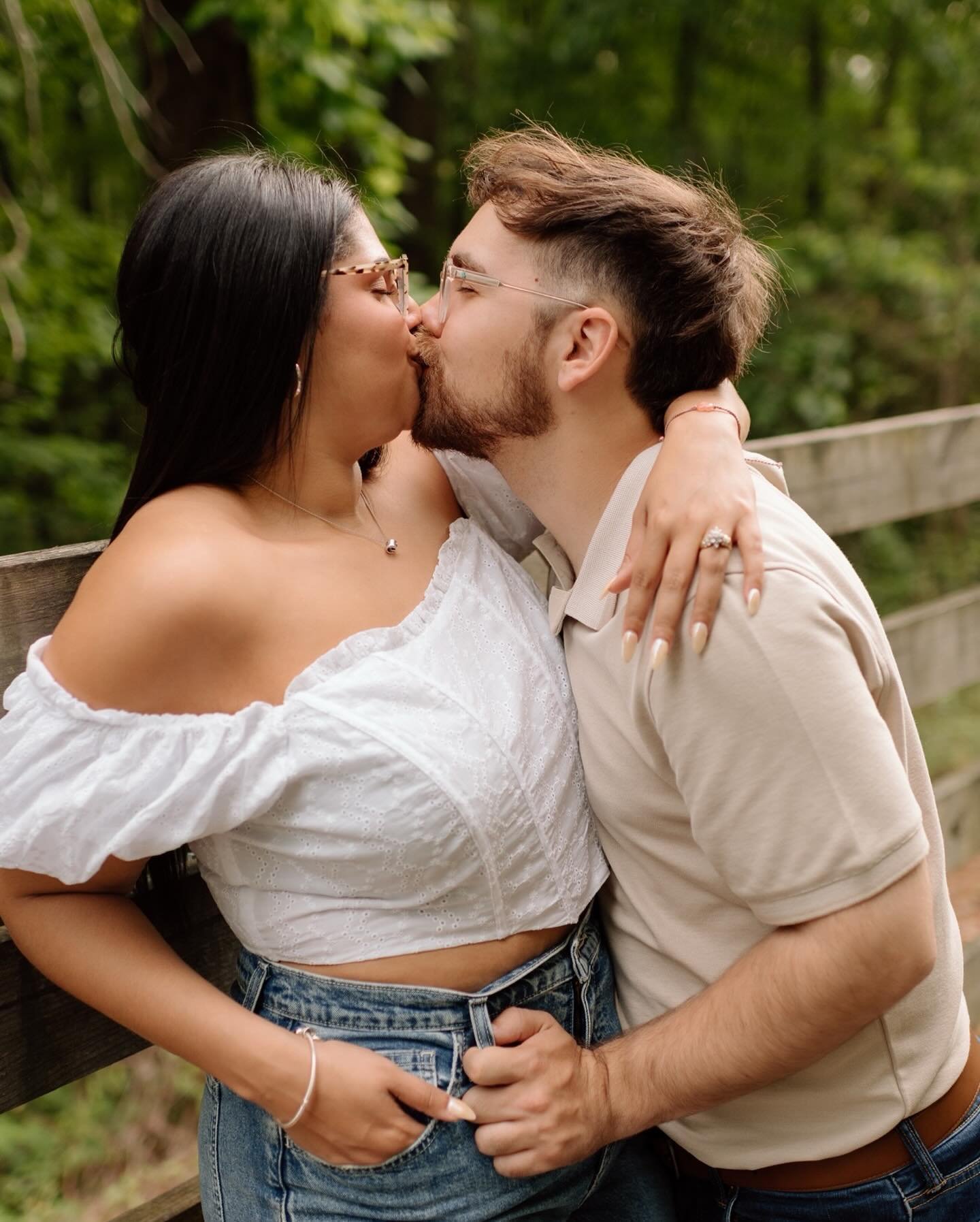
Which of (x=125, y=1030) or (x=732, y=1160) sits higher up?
(x=125, y=1030)

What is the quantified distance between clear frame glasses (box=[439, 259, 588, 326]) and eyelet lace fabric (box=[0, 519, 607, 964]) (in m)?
0.50

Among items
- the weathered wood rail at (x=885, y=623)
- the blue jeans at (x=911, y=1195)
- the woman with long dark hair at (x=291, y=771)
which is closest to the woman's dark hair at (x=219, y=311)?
the woman with long dark hair at (x=291, y=771)

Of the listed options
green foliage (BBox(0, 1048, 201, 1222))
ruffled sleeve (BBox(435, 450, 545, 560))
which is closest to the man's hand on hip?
ruffled sleeve (BBox(435, 450, 545, 560))

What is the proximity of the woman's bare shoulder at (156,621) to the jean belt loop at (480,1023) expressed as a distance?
19.5 inches

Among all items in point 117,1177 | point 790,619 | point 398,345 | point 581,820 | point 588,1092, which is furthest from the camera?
point 117,1177

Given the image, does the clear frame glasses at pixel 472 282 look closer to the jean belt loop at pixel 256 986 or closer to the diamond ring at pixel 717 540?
the diamond ring at pixel 717 540

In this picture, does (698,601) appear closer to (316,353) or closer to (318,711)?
(318,711)

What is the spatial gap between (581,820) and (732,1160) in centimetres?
50

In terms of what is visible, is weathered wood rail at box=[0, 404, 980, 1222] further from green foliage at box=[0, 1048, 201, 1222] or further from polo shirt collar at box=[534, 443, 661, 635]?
green foliage at box=[0, 1048, 201, 1222]

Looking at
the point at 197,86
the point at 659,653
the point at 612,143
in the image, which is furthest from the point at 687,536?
the point at 612,143

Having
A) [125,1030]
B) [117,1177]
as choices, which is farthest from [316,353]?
[117,1177]

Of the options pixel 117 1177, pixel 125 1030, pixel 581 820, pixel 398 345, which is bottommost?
pixel 117 1177

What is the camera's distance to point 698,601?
140cm

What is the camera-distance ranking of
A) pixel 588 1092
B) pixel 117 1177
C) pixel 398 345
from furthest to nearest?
pixel 117 1177, pixel 398 345, pixel 588 1092
